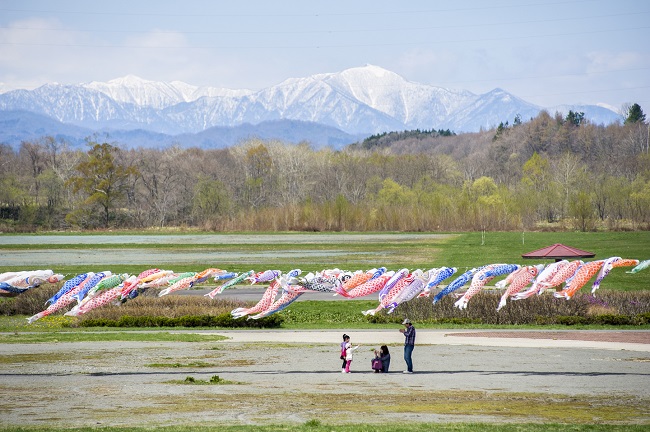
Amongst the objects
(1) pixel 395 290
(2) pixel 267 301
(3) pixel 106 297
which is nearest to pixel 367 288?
(1) pixel 395 290

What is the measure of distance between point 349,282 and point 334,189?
13600cm

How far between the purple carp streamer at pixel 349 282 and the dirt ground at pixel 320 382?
1858mm

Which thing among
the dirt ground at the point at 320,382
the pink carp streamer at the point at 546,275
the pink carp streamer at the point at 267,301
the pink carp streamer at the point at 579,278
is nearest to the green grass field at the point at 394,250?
the pink carp streamer at the point at 579,278

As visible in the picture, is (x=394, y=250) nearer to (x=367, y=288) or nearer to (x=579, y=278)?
(x=579, y=278)

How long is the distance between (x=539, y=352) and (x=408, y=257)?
4399cm

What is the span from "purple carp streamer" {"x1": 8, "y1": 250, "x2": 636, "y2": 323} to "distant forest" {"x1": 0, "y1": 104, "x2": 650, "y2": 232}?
79.5 meters

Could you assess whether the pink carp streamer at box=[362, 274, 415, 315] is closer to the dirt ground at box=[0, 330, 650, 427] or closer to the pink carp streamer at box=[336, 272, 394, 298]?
the pink carp streamer at box=[336, 272, 394, 298]

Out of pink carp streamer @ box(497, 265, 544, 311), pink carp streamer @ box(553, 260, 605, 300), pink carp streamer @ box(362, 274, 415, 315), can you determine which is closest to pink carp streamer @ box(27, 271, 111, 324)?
pink carp streamer @ box(362, 274, 415, 315)

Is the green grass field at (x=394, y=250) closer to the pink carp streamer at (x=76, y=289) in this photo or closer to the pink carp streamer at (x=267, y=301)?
the pink carp streamer at (x=76, y=289)

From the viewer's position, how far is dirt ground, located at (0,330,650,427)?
22156 millimetres

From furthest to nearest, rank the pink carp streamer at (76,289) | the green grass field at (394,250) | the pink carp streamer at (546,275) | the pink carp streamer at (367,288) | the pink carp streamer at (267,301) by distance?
the green grass field at (394,250)
the pink carp streamer at (76,289)
the pink carp streamer at (546,275)
the pink carp streamer at (267,301)
the pink carp streamer at (367,288)

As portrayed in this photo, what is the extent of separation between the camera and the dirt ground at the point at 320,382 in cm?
2216

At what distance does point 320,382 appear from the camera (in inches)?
1046

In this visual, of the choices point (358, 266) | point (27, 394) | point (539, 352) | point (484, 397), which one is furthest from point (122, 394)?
point (358, 266)
